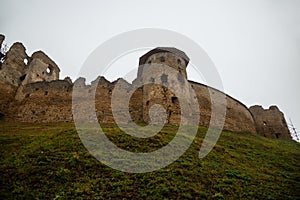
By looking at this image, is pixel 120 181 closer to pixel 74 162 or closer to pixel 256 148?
pixel 74 162

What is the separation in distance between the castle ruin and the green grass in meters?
7.92

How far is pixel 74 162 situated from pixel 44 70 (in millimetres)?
26324

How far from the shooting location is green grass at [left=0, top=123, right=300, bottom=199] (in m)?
8.89

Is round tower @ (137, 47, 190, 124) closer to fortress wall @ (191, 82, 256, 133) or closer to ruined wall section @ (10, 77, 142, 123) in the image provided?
ruined wall section @ (10, 77, 142, 123)

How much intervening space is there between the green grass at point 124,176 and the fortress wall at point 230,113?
1275cm

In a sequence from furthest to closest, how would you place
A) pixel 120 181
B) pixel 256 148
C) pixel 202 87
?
pixel 202 87
pixel 256 148
pixel 120 181

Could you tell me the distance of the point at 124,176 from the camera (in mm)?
10102

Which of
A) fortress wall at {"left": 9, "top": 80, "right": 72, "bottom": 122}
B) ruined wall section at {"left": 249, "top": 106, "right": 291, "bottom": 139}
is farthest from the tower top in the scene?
ruined wall section at {"left": 249, "top": 106, "right": 291, "bottom": 139}

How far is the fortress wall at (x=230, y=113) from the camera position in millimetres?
27798

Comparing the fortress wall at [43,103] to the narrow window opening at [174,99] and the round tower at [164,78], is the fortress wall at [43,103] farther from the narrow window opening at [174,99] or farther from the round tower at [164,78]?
the narrow window opening at [174,99]

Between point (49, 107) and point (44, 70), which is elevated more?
point (44, 70)

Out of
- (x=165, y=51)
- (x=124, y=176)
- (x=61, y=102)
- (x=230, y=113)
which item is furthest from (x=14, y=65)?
(x=230, y=113)

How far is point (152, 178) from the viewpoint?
33.1 ft

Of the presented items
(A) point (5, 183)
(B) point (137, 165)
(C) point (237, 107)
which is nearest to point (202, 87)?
(C) point (237, 107)
